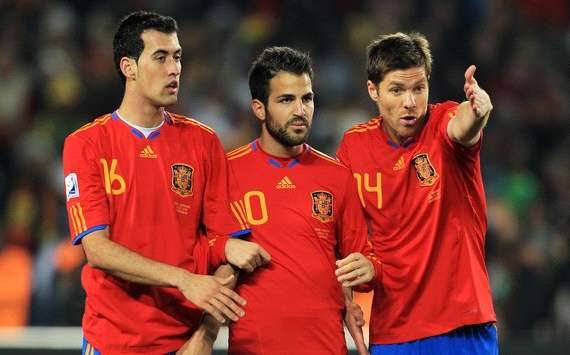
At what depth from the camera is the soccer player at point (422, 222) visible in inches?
195

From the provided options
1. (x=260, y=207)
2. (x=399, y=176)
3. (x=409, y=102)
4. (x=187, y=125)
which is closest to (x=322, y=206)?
(x=260, y=207)

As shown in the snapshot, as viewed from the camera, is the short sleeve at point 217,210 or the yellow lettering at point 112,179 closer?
the yellow lettering at point 112,179

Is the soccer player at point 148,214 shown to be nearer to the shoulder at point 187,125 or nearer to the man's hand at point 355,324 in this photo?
the shoulder at point 187,125

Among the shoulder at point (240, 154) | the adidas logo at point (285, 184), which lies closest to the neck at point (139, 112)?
the shoulder at point (240, 154)

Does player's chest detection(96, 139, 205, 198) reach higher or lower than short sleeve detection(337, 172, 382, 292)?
higher

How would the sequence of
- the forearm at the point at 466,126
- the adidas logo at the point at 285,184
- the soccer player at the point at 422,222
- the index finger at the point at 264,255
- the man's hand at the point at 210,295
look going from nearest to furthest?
1. the man's hand at the point at 210,295
2. the forearm at the point at 466,126
3. the index finger at the point at 264,255
4. the soccer player at the point at 422,222
5. the adidas logo at the point at 285,184

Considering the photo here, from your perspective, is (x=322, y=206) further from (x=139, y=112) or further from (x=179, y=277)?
(x=139, y=112)

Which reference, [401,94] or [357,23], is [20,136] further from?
[401,94]

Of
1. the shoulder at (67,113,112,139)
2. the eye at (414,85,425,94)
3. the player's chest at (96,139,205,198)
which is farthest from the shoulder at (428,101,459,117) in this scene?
the shoulder at (67,113,112,139)

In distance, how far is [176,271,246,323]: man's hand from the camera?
449 cm

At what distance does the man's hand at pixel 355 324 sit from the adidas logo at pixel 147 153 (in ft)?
3.90

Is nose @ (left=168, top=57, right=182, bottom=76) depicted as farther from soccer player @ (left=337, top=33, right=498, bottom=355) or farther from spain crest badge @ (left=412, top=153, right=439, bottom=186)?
spain crest badge @ (left=412, top=153, right=439, bottom=186)

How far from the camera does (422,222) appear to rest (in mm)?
4984

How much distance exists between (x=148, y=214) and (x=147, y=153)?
287mm
